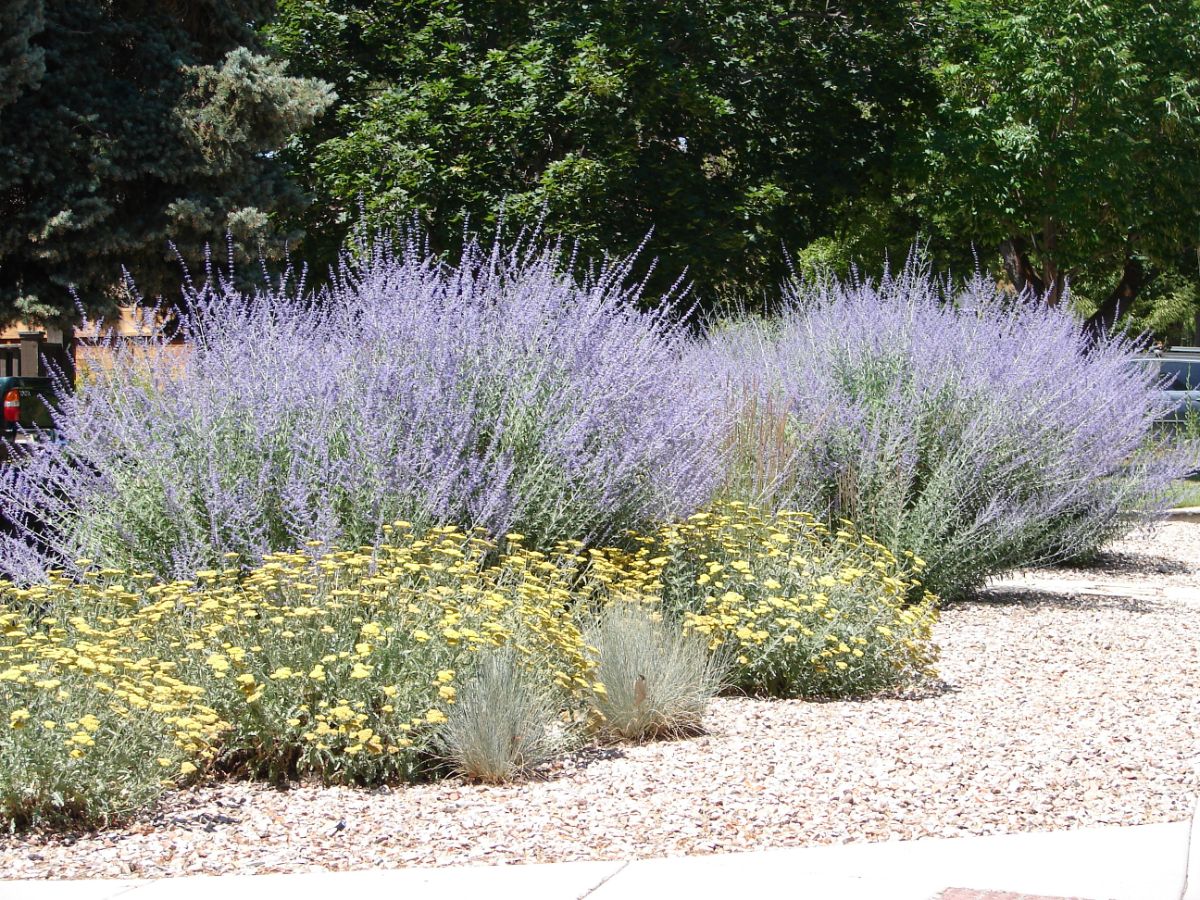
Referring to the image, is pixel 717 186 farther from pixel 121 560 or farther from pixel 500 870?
pixel 500 870

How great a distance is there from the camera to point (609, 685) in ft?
20.4

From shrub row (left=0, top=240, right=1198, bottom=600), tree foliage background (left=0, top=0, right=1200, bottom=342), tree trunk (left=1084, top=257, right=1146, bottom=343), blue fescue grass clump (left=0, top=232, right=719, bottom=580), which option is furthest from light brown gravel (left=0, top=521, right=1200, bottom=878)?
tree trunk (left=1084, top=257, right=1146, bottom=343)

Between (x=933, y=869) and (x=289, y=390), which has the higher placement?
(x=289, y=390)

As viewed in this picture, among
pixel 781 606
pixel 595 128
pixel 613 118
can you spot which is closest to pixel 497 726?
pixel 781 606

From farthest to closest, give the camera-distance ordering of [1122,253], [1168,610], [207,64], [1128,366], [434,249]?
1. [1122,253]
2. [434,249]
3. [207,64]
4. [1128,366]
5. [1168,610]

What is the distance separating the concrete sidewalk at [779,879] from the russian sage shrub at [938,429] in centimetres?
494

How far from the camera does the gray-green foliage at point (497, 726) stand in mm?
5461

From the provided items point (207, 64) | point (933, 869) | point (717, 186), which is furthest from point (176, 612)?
point (717, 186)

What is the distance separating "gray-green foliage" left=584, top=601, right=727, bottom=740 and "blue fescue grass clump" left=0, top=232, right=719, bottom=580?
1250mm

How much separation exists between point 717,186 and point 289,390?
1552 cm

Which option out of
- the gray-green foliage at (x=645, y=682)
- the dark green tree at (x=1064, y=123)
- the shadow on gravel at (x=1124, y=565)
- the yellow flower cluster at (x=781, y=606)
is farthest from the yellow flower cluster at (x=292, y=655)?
the dark green tree at (x=1064, y=123)

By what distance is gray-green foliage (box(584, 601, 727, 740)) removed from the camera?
616cm

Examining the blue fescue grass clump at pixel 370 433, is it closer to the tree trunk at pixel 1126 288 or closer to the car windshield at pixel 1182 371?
the car windshield at pixel 1182 371

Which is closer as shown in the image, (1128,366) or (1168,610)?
(1168,610)
